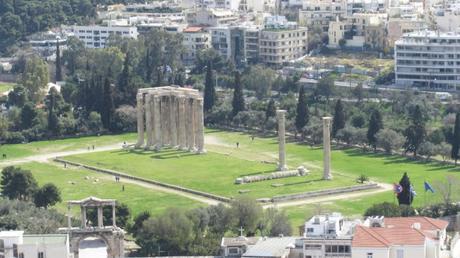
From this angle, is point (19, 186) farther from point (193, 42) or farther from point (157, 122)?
point (193, 42)

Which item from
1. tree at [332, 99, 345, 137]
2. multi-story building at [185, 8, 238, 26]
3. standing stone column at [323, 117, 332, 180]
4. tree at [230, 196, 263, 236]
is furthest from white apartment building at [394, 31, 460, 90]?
tree at [230, 196, 263, 236]

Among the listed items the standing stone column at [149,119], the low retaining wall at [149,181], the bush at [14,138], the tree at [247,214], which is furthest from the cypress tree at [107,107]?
the tree at [247,214]

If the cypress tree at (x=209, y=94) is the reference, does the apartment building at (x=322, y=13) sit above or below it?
above

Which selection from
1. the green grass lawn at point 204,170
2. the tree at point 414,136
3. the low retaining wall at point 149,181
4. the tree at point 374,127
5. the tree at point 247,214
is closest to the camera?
the tree at point 247,214

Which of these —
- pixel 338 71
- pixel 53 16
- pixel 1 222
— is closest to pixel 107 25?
pixel 53 16

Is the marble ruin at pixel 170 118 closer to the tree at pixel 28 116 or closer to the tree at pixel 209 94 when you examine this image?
the tree at pixel 28 116

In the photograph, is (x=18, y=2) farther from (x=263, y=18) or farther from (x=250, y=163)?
(x=250, y=163)

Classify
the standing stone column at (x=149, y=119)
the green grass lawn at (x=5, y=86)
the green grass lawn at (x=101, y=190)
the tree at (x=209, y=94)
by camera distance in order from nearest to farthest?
the green grass lawn at (x=101, y=190)
the standing stone column at (x=149, y=119)
the tree at (x=209, y=94)
the green grass lawn at (x=5, y=86)

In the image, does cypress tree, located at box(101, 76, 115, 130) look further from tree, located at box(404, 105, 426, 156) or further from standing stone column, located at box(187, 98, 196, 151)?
tree, located at box(404, 105, 426, 156)
